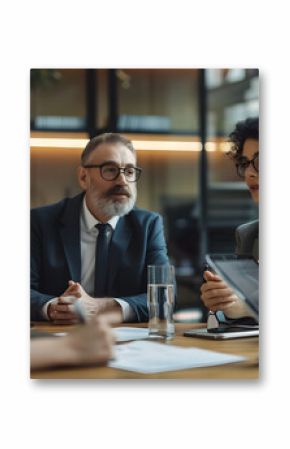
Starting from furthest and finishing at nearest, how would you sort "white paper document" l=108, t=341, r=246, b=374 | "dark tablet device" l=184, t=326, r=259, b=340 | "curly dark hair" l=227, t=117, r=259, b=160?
"curly dark hair" l=227, t=117, r=259, b=160 < "dark tablet device" l=184, t=326, r=259, b=340 < "white paper document" l=108, t=341, r=246, b=374

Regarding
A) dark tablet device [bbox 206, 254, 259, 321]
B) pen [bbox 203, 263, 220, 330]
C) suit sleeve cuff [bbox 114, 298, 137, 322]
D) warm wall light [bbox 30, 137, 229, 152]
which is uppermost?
warm wall light [bbox 30, 137, 229, 152]

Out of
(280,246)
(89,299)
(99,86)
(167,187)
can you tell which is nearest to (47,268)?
(89,299)

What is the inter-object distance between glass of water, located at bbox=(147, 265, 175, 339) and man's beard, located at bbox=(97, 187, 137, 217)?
0.85 feet

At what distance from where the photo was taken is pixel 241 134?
232cm

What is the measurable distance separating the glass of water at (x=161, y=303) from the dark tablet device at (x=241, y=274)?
0.17 metres

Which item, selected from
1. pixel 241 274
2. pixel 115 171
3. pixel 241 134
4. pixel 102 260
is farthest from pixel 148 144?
pixel 241 274

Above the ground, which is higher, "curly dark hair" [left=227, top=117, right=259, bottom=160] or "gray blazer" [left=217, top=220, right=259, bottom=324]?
"curly dark hair" [left=227, top=117, right=259, bottom=160]

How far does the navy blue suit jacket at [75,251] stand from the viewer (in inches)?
90.1

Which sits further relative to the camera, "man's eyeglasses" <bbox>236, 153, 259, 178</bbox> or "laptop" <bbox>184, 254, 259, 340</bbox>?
"man's eyeglasses" <bbox>236, 153, 259, 178</bbox>

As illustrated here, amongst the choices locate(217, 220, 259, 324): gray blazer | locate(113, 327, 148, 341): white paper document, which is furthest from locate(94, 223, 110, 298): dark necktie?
locate(217, 220, 259, 324): gray blazer

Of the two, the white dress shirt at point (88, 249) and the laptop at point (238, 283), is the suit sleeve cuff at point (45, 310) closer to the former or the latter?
the white dress shirt at point (88, 249)

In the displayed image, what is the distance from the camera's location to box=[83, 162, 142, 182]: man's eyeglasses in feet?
7.52

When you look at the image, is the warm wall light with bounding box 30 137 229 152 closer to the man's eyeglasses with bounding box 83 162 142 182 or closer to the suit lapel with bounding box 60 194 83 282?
the man's eyeglasses with bounding box 83 162 142 182
